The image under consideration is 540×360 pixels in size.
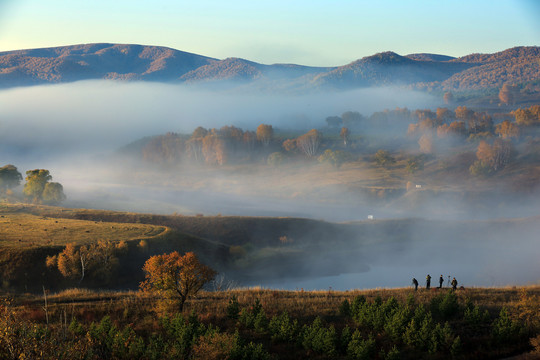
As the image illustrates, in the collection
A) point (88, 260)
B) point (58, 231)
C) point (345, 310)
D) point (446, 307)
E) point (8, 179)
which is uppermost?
point (8, 179)

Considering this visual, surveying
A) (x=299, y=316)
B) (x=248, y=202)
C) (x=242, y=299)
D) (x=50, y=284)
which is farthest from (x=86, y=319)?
(x=248, y=202)

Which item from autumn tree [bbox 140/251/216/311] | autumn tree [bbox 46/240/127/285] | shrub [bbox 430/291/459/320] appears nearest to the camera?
shrub [bbox 430/291/459/320]

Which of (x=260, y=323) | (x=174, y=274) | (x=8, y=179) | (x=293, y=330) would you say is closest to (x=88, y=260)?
(x=174, y=274)

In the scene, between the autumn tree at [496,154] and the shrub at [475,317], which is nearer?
the shrub at [475,317]

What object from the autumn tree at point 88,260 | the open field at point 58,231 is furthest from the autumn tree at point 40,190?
the autumn tree at point 88,260

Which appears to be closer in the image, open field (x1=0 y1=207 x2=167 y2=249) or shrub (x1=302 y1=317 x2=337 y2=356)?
shrub (x1=302 y1=317 x2=337 y2=356)

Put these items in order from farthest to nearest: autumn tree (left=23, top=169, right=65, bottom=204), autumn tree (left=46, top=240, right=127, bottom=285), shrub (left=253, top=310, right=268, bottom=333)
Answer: autumn tree (left=23, top=169, right=65, bottom=204) → autumn tree (left=46, top=240, right=127, bottom=285) → shrub (left=253, top=310, right=268, bottom=333)

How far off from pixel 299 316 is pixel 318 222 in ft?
238

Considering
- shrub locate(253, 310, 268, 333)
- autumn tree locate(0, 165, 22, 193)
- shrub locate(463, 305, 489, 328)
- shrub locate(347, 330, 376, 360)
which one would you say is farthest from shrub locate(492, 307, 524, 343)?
autumn tree locate(0, 165, 22, 193)

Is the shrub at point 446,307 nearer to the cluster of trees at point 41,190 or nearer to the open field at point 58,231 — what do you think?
the open field at point 58,231

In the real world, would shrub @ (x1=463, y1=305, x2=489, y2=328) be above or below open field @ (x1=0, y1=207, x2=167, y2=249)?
above

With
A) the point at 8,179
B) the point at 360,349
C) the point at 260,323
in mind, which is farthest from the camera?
the point at 8,179

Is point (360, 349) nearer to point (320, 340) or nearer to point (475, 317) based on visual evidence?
point (320, 340)

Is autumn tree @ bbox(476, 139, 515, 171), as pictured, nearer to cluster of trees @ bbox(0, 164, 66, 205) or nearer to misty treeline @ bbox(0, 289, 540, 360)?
misty treeline @ bbox(0, 289, 540, 360)
